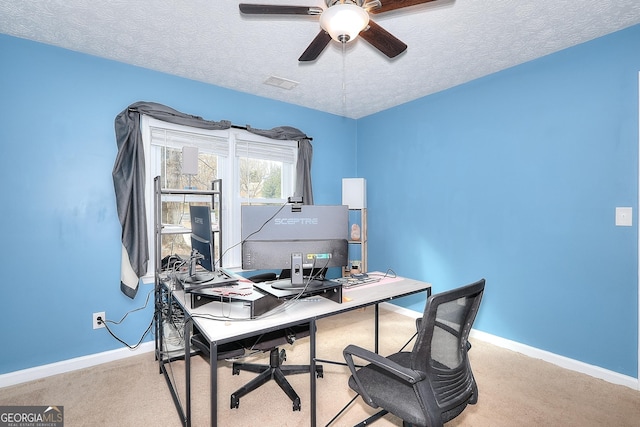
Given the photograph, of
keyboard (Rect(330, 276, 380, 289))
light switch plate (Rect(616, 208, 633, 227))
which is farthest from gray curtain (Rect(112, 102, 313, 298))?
light switch plate (Rect(616, 208, 633, 227))

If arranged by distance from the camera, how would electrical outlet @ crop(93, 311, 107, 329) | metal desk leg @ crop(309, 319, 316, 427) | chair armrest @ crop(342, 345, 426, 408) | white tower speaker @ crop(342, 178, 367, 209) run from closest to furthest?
chair armrest @ crop(342, 345, 426, 408) < metal desk leg @ crop(309, 319, 316, 427) < electrical outlet @ crop(93, 311, 107, 329) < white tower speaker @ crop(342, 178, 367, 209)

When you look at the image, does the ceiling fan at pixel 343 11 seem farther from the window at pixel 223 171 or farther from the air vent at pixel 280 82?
the window at pixel 223 171

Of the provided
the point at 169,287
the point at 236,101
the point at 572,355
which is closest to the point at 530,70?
the point at 572,355

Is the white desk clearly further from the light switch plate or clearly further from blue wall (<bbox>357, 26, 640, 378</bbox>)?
the light switch plate

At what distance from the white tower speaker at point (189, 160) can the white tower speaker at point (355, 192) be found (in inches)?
78.3

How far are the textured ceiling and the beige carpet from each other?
2.49 m

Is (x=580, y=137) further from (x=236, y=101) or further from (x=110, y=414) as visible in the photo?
(x=110, y=414)

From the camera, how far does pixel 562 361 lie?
250 centimetres

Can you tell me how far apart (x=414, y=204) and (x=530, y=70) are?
5.66 feet

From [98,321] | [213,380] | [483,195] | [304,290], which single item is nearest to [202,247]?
[304,290]

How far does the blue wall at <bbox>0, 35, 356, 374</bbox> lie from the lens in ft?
7.41

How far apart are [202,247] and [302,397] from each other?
4.21 feet

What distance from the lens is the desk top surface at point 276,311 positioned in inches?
56.7

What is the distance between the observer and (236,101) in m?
3.34
